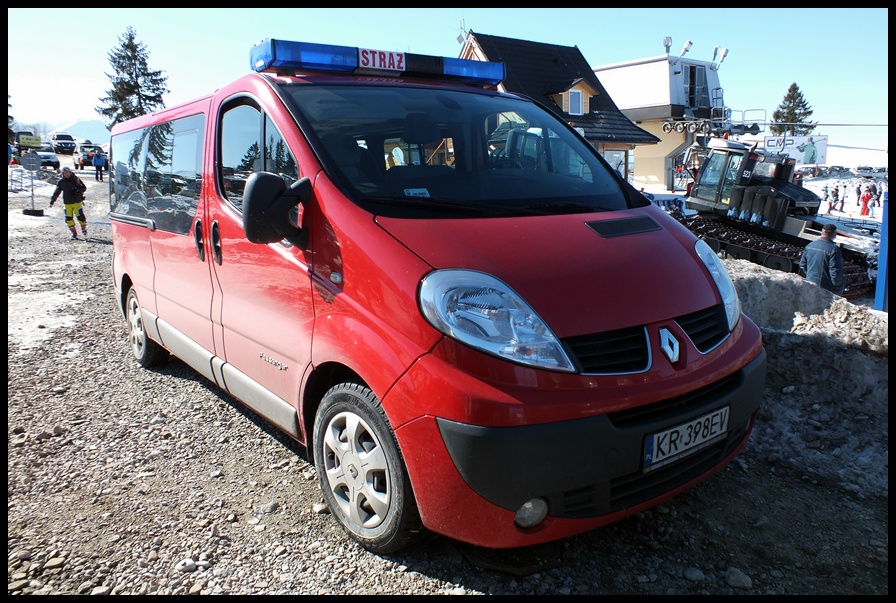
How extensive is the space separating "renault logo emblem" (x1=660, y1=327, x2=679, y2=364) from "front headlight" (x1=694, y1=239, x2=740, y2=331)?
1.55 ft

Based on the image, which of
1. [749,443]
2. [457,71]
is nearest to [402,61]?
[457,71]

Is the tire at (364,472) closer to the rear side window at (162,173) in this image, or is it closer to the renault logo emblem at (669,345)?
the renault logo emblem at (669,345)

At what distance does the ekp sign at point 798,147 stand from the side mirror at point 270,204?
18.8m

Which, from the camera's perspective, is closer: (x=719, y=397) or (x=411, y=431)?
(x=411, y=431)

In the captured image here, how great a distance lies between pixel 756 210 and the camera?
1571 centimetres

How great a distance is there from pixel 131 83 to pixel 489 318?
7198 centimetres

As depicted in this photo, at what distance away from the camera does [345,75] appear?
141 inches

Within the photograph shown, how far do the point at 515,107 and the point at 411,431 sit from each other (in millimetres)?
2234

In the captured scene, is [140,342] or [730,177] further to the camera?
[730,177]

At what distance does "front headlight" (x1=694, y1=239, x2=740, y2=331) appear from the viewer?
9.34ft

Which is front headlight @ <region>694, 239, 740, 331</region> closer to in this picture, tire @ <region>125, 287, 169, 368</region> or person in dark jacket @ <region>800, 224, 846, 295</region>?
tire @ <region>125, 287, 169, 368</region>

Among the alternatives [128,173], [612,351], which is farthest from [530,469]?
[128,173]

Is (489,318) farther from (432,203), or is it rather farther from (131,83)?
(131,83)

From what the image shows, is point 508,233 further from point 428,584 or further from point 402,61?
point 402,61
